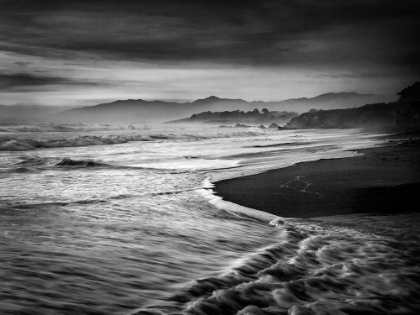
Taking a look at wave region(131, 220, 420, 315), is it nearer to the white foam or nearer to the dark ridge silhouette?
the white foam

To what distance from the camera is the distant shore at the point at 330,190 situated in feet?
18.6

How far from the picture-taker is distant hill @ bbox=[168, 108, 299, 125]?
508ft

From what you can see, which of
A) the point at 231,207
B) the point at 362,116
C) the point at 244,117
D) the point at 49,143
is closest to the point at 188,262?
the point at 231,207

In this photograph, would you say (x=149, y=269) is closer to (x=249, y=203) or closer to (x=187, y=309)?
(x=187, y=309)

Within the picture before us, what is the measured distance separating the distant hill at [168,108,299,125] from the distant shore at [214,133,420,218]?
14356 centimetres

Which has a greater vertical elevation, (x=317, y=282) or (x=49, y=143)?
(x=49, y=143)

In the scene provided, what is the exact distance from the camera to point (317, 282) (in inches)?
123

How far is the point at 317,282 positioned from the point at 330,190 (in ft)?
13.7

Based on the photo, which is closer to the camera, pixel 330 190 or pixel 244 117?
pixel 330 190

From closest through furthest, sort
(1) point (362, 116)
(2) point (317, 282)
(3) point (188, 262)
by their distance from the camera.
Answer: (2) point (317, 282) < (3) point (188, 262) < (1) point (362, 116)

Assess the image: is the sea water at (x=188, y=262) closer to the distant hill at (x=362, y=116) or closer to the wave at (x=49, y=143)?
the wave at (x=49, y=143)

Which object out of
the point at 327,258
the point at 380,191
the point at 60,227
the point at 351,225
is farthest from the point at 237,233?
the point at 380,191

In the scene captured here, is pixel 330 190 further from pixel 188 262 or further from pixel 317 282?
pixel 188 262

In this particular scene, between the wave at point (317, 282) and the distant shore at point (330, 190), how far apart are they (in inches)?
59.7
